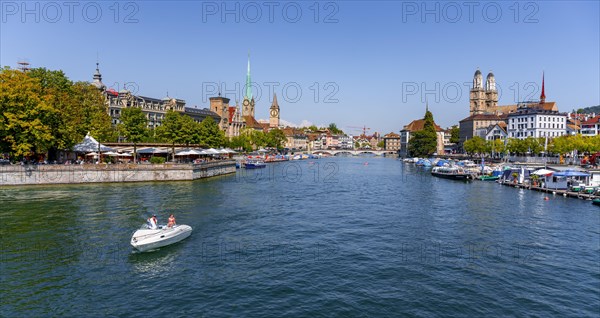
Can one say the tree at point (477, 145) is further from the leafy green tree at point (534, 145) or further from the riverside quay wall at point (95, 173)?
the riverside quay wall at point (95, 173)

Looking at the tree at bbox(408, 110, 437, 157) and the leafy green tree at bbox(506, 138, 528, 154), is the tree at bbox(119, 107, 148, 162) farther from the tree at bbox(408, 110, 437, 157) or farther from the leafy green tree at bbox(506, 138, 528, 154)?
the tree at bbox(408, 110, 437, 157)

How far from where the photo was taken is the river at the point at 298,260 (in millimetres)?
21000

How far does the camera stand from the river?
2100cm

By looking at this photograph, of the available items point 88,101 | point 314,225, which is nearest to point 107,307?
point 314,225

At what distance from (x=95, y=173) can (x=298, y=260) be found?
50962 millimetres

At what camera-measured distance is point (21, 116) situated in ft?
193

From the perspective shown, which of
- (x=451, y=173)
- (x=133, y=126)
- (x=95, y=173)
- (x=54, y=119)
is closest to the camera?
(x=95, y=173)

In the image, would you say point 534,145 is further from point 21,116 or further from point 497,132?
point 21,116

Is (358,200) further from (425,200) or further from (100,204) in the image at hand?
(100,204)

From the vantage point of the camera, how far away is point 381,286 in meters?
23.6

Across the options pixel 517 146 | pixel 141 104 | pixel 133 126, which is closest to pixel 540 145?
pixel 517 146

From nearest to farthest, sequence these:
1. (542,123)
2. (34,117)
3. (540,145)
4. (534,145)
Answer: (34,117) → (534,145) → (540,145) → (542,123)

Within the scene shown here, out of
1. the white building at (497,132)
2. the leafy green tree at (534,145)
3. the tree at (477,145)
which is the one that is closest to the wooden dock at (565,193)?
the leafy green tree at (534,145)

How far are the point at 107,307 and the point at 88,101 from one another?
3173 inches
